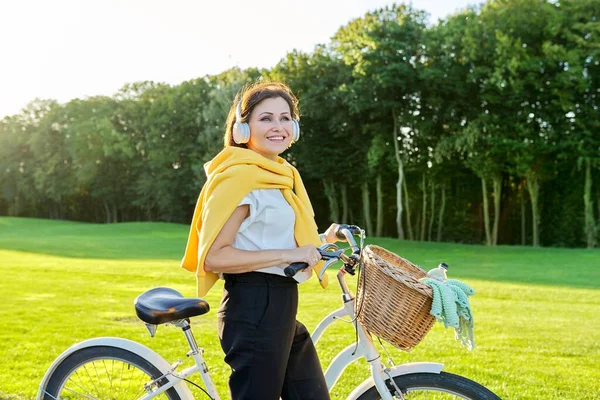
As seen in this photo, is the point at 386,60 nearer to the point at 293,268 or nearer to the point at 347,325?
→ the point at 347,325

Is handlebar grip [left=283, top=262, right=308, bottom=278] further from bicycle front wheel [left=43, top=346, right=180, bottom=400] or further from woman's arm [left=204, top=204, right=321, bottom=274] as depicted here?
bicycle front wheel [left=43, top=346, right=180, bottom=400]

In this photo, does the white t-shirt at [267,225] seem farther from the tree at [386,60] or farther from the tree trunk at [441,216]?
the tree trunk at [441,216]

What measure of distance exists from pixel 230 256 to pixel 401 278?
2.16ft

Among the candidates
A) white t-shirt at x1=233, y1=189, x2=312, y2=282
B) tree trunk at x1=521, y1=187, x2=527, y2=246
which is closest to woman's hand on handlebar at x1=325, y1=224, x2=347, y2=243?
white t-shirt at x1=233, y1=189, x2=312, y2=282

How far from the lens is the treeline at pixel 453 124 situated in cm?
2758

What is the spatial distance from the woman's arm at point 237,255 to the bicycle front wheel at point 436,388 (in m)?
0.66

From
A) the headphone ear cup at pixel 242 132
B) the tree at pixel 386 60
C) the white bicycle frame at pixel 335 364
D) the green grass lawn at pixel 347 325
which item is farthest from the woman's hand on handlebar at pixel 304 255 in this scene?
the tree at pixel 386 60

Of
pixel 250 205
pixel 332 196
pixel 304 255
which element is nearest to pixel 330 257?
pixel 304 255

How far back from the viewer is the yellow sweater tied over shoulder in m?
2.65

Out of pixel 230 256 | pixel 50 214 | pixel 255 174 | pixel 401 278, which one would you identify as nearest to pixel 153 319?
pixel 230 256

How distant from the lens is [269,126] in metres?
Result: 2.81

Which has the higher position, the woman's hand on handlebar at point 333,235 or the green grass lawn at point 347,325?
the woman's hand on handlebar at point 333,235

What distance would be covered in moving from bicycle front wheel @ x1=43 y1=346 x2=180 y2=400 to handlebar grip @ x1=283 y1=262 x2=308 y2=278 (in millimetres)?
881

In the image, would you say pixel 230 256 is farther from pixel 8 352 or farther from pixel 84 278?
pixel 84 278
